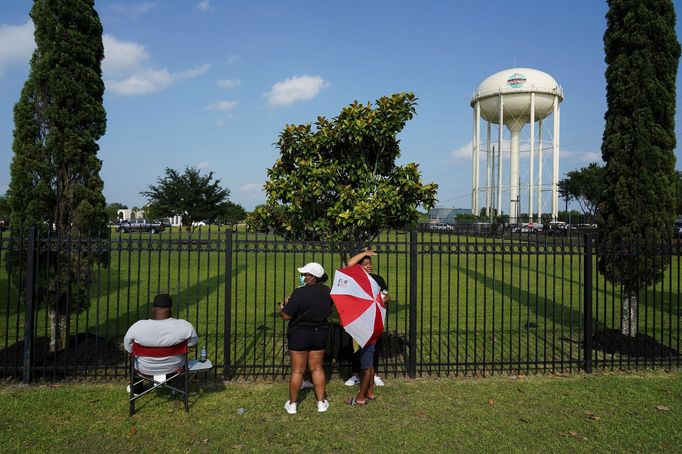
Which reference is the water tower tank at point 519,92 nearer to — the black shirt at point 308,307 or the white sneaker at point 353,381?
the white sneaker at point 353,381

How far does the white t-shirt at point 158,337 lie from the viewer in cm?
518

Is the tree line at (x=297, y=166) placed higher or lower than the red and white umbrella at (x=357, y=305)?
higher

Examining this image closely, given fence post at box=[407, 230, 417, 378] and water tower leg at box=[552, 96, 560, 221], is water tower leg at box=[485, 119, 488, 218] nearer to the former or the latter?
water tower leg at box=[552, 96, 560, 221]

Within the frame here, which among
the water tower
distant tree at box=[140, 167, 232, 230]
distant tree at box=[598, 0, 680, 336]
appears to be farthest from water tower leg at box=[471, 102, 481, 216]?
distant tree at box=[598, 0, 680, 336]

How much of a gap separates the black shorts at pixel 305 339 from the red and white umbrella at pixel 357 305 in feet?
1.15

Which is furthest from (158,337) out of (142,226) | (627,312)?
(142,226)

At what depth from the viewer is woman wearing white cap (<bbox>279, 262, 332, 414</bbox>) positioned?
5.35 metres

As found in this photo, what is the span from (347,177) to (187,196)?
113ft

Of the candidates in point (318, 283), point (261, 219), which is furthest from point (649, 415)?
point (261, 219)

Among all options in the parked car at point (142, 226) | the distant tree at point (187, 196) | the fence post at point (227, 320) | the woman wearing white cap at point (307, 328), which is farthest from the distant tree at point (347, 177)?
the distant tree at point (187, 196)

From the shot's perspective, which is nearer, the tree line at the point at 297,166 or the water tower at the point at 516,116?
the tree line at the point at 297,166

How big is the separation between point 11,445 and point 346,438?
326cm

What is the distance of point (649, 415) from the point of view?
17.7 ft

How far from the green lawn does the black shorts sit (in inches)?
30.9
